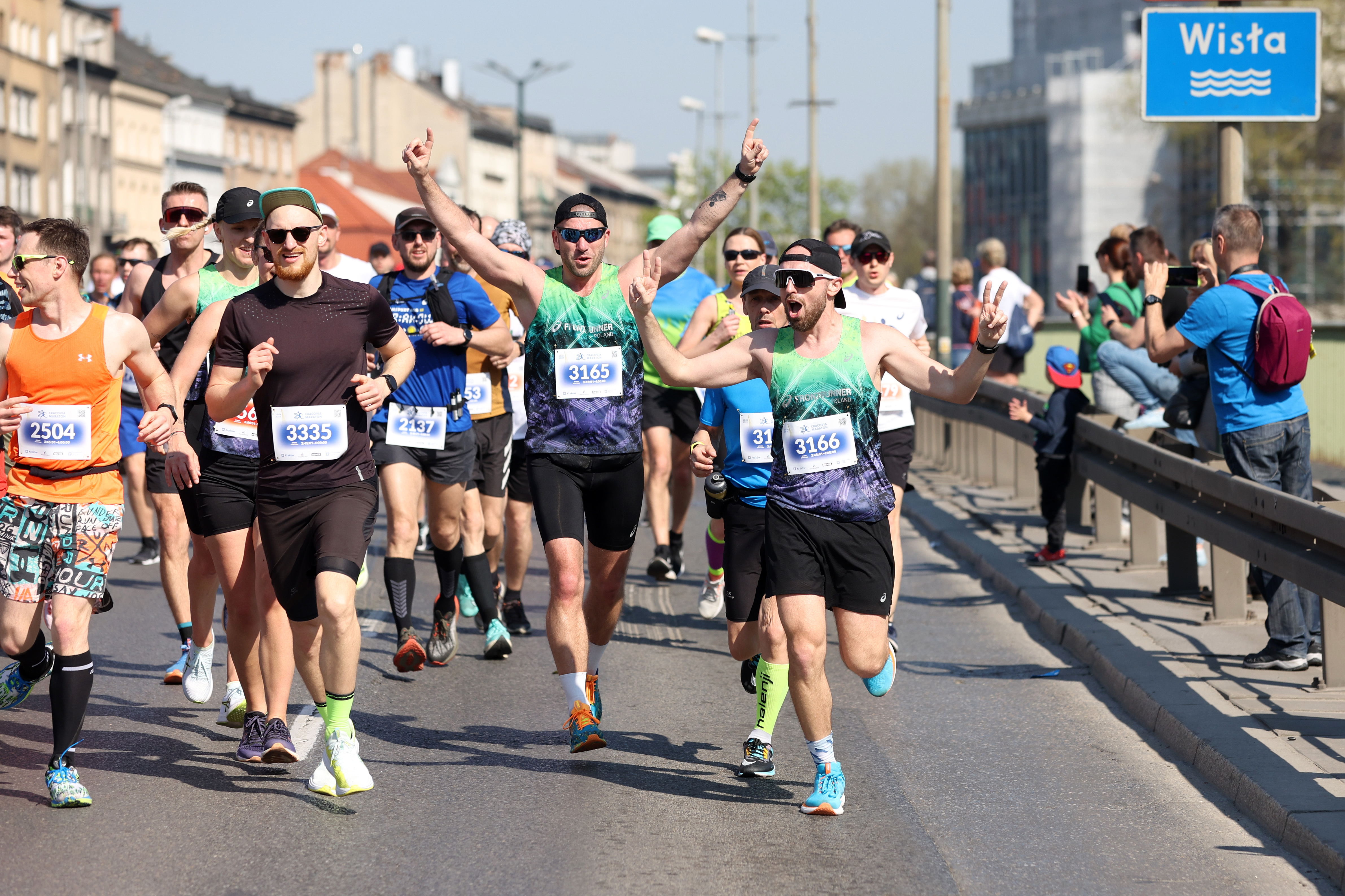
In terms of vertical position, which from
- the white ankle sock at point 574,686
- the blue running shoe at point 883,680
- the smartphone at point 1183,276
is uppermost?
the smartphone at point 1183,276

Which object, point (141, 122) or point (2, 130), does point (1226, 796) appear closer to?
point (2, 130)

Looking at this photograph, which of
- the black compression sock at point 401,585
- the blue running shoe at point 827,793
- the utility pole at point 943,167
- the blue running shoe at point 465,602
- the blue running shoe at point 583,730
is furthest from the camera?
the utility pole at point 943,167

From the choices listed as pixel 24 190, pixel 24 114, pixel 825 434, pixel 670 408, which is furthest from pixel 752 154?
pixel 24 114

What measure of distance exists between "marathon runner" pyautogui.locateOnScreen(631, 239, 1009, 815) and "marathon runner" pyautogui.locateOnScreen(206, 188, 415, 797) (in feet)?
3.68

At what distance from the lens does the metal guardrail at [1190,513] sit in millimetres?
7852

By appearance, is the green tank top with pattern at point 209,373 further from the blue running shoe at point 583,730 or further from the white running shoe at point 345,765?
the blue running shoe at point 583,730

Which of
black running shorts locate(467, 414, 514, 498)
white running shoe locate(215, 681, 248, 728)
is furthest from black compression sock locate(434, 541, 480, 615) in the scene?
white running shoe locate(215, 681, 248, 728)

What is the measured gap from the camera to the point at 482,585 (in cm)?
998

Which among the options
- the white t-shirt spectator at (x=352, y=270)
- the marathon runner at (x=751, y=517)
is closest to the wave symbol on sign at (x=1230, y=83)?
the marathon runner at (x=751, y=517)

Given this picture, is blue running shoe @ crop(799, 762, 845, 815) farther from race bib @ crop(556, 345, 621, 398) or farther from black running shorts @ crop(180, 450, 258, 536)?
black running shorts @ crop(180, 450, 258, 536)

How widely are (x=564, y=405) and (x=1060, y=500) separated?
18.0 feet

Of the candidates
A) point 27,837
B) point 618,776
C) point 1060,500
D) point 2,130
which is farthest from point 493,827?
point 2,130

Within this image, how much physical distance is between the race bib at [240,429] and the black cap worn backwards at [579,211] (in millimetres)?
1429

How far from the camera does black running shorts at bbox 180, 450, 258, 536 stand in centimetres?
759
